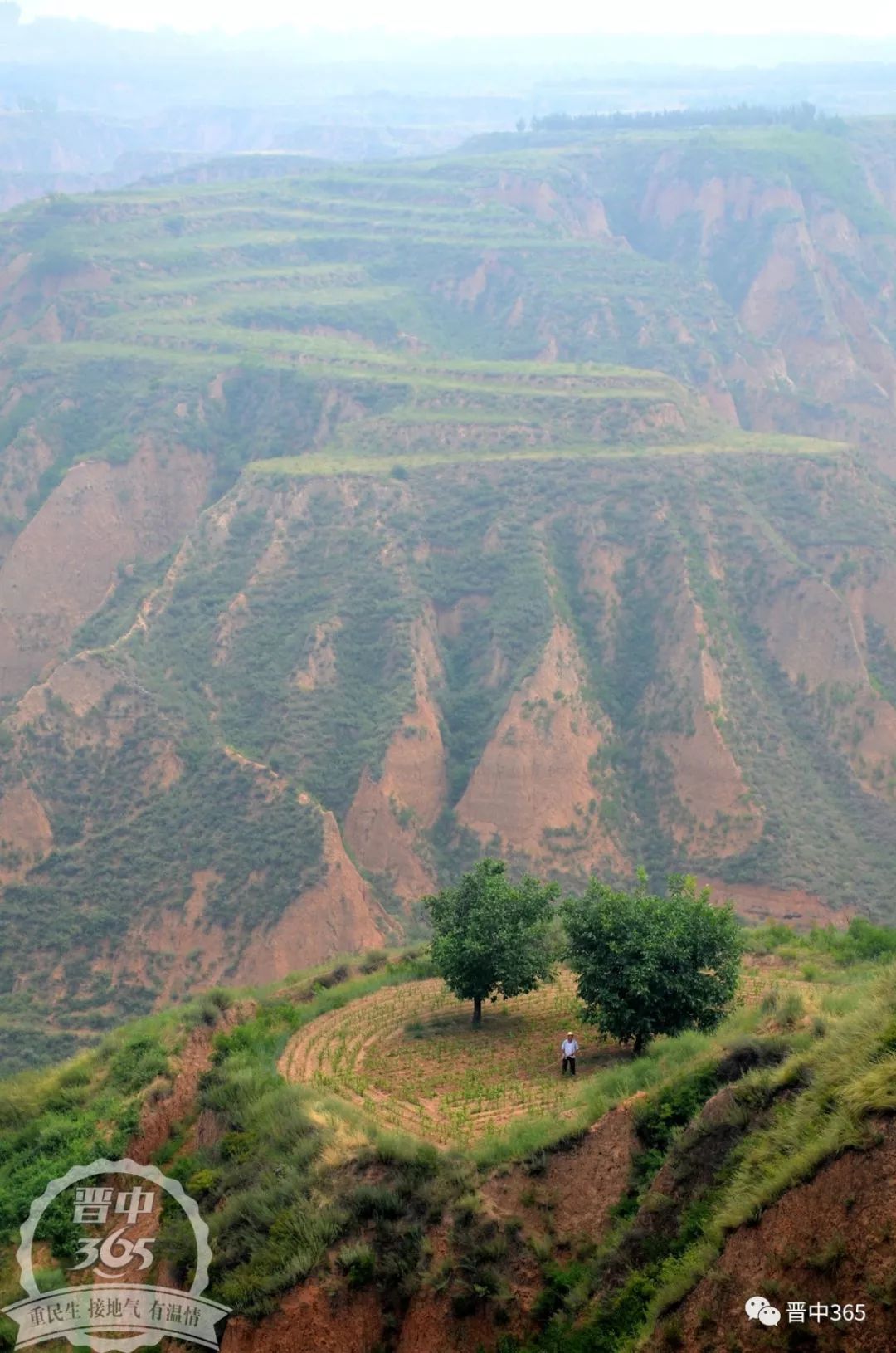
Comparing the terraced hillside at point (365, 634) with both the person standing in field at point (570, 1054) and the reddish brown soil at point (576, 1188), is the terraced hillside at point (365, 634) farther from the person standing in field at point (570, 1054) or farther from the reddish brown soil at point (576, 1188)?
the reddish brown soil at point (576, 1188)

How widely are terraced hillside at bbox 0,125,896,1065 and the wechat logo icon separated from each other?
2783cm

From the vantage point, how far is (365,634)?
50344mm

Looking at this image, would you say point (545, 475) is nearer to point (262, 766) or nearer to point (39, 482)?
point (262, 766)

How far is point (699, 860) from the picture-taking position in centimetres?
4475

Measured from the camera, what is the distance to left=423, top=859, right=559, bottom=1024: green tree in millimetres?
23656

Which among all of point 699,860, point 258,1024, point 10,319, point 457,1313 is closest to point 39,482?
point 10,319

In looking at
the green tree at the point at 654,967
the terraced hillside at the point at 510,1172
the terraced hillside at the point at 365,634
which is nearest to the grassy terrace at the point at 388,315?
the terraced hillside at the point at 365,634

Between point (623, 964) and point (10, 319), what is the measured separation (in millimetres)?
67685

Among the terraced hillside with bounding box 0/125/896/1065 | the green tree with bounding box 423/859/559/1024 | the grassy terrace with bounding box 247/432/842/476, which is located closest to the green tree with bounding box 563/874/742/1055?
the green tree with bounding box 423/859/559/1024

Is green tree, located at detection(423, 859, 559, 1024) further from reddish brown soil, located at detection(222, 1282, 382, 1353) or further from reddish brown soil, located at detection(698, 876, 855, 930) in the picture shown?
reddish brown soil, located at detection(698, 876, 855, 930)

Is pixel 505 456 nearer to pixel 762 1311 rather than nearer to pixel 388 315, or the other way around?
pixel 388 315

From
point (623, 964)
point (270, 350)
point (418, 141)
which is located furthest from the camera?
point (418, 141)

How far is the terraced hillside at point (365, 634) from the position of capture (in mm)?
42219

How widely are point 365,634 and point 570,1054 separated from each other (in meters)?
30.8
